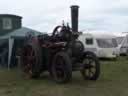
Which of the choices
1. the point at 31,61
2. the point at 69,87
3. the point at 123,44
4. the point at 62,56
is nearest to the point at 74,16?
the point at 62,56

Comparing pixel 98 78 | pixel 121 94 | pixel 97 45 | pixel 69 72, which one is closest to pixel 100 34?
pixel 97 45

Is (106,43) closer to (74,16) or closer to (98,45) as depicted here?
(98,45)

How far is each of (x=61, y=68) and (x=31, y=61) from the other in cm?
162

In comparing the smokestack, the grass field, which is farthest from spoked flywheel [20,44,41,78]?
the smokestack

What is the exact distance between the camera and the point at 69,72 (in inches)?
362

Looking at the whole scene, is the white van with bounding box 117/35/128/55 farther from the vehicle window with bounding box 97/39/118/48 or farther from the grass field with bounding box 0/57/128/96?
the grass field with bounding box 0/57/128/96

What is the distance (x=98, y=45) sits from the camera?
19562 mm

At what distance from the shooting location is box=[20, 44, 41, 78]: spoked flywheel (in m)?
10.5

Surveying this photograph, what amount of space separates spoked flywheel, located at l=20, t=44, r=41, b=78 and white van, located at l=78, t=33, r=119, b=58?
8.05 m

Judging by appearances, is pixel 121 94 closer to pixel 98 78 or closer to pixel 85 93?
pixel 85 93

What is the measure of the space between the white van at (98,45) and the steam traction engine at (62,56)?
28.4ft

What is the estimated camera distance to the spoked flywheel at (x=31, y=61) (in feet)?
34.5

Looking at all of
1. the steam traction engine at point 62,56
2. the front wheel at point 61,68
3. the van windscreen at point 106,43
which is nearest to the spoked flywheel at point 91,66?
the steam traction engine at point 62,56

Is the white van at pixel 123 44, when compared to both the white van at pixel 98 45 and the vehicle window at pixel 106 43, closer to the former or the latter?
the vehicle window at pixel 106 43
